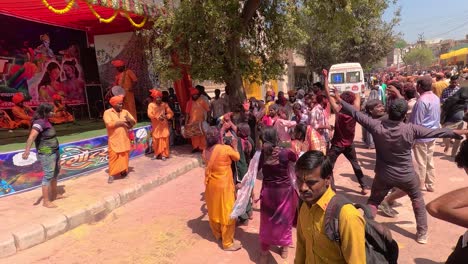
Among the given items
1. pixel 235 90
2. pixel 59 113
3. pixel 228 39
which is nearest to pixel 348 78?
pixel 235 90

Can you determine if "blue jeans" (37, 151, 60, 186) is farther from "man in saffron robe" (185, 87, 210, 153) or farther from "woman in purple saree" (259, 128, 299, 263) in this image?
"man in saffron robe" (185, 87, 210, 153)

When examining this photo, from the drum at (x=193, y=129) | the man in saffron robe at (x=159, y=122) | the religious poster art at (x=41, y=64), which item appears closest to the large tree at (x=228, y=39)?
the man in saffron robe at (x=159, y=122)

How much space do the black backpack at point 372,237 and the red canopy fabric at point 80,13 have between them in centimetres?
632

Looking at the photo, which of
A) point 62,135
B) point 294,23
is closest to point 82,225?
point 62,135

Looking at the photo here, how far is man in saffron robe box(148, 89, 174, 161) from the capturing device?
7.53 meters

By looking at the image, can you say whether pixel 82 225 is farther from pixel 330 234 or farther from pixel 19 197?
pixel 330 234

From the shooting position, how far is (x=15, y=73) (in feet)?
32.4

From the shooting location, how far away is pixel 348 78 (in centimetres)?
1708

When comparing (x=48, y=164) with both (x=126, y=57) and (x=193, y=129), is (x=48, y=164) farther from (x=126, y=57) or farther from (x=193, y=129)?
(x=126, y=57)

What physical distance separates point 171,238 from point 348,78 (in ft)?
49.8

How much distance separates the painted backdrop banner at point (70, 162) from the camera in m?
5.39

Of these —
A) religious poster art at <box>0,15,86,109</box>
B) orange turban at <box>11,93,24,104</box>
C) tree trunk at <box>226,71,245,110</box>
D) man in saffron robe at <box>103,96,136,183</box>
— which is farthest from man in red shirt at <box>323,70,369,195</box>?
religious poster art at <box>0,15,86,109</box>

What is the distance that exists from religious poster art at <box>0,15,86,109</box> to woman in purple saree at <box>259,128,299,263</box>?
9.41 meters

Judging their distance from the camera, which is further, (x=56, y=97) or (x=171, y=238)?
(x=56, y=97)
